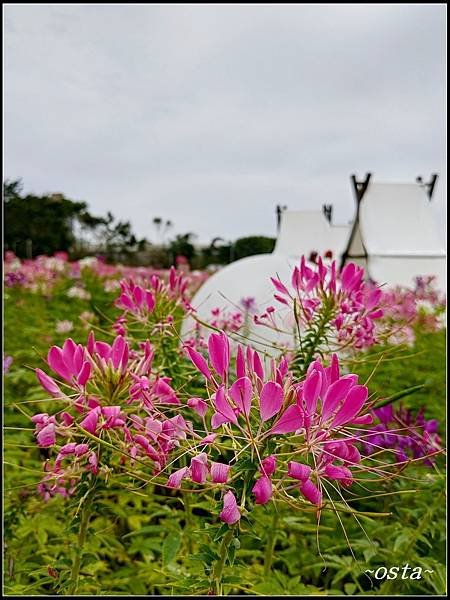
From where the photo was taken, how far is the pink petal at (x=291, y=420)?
1.77ft

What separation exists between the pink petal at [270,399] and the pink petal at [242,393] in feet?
0.05

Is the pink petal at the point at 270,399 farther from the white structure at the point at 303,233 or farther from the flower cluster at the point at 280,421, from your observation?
the white structure at the point at 303,233

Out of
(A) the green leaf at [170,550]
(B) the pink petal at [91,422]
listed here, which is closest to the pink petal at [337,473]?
(B) the pink petal at [91,422]

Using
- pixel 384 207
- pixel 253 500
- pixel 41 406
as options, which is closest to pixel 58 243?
pixel 384 207

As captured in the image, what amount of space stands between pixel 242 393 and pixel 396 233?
7005 mm

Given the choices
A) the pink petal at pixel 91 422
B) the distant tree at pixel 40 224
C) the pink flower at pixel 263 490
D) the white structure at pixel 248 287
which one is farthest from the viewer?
the distant tree at pixel 40 224

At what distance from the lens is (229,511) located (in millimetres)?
537

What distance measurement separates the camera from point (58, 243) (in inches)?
378

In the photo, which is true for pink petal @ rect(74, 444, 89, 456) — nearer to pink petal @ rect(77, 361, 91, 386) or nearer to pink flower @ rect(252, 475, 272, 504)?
pink petal @ rect(77, 361, 91, 386)

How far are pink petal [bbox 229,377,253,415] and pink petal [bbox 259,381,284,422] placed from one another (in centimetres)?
2

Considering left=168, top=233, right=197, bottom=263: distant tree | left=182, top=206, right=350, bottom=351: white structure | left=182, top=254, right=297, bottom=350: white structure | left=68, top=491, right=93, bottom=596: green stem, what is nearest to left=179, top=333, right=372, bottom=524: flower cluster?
left=182, top=206, right=350, bottom=351: white structure

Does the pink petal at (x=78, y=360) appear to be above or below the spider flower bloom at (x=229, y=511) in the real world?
above

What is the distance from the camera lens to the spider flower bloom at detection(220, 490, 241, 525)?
536 millimetres

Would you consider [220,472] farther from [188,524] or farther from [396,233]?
[396,233]
